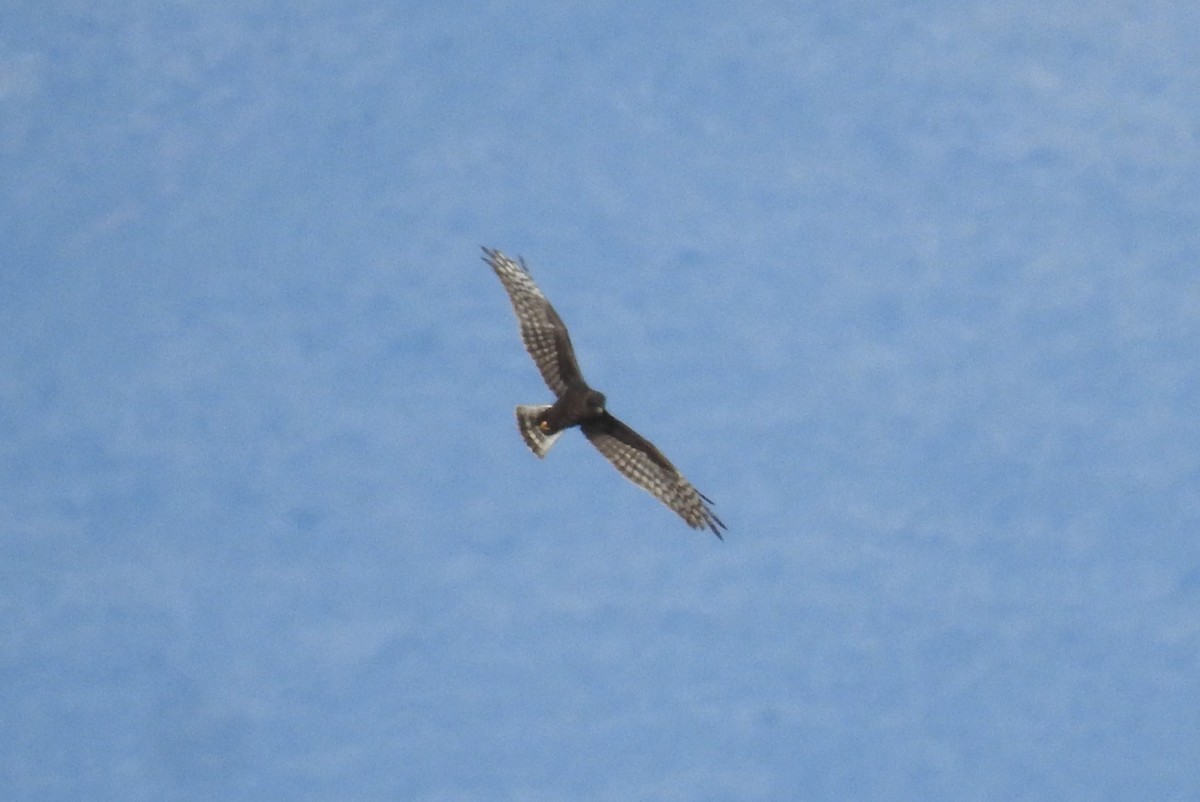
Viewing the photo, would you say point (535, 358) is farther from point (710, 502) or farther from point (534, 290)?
point (710, 502)

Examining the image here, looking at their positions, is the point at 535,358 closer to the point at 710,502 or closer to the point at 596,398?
the point at 596,398

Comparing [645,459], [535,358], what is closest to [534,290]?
[535,358]

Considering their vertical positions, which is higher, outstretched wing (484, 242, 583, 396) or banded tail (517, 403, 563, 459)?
outstretched wing (484, 242, 583, 396)

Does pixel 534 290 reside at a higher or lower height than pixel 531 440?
higher

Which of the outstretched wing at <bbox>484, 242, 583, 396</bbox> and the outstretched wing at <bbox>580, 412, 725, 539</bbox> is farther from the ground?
the outstretched wing at <bbox>484, 242, 583, 396</bbox>

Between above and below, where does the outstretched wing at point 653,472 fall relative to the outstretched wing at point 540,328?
below
